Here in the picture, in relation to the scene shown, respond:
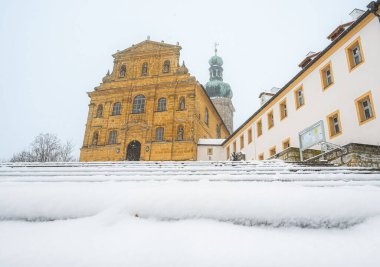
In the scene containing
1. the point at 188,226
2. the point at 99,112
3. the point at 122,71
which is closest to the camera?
the point at 188,226

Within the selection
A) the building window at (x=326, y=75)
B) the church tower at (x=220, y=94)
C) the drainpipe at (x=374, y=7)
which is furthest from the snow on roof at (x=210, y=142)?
the church tower at (x=220, y=94)

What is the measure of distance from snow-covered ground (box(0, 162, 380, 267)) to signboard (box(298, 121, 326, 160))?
303 inches

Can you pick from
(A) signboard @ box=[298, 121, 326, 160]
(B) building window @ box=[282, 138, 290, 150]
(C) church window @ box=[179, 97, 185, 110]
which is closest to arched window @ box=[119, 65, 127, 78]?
(C) church window @ box=[179, 97, 185, 110]

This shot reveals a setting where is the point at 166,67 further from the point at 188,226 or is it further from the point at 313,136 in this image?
the point at 188,226

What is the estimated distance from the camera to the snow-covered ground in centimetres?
171

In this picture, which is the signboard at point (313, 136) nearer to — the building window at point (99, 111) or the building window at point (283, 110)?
the building window at point (283, 110)

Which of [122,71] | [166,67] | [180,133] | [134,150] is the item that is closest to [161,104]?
[180,133]

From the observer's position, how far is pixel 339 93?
1403 cm

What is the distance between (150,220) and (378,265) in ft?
5.26

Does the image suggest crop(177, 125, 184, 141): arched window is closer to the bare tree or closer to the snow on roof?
the snow on roof

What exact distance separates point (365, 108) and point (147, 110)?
66.4ft

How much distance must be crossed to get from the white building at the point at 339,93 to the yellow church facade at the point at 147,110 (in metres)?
9.15

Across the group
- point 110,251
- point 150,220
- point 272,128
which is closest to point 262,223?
point 150,220

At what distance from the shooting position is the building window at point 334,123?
14.0 m
